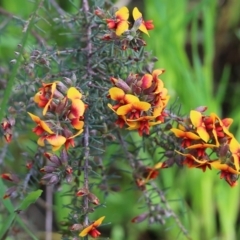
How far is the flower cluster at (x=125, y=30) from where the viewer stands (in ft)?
4.20

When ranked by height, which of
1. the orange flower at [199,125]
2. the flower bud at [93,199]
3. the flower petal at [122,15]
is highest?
the flower petal at [122,15]

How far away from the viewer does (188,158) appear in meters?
1.29

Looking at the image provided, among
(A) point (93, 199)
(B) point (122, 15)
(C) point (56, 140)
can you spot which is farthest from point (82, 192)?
(B) point (122, 15)

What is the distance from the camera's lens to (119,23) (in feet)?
4.20

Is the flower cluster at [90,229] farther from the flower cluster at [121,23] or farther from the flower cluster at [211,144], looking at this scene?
the flower cluster at [121,23]

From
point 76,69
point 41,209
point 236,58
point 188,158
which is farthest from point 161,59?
point 188,158

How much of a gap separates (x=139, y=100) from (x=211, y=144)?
0.19 m

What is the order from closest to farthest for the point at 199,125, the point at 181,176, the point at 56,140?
the point at 56,140 → the point at 199,125 → the point at 181,176

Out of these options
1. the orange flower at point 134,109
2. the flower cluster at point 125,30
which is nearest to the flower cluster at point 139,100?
the orange flower at point 134,109

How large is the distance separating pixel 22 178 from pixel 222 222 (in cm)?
106

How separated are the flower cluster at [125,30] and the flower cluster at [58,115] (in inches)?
7.1

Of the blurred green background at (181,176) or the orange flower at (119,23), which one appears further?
the blurred green background at (181,176)

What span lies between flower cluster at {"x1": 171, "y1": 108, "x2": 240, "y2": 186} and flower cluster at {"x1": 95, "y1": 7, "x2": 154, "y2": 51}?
8.5 inches

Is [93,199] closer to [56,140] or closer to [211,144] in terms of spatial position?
[56,140]
